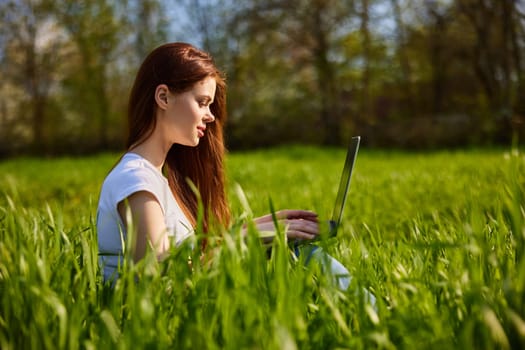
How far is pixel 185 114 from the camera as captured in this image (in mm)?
2135

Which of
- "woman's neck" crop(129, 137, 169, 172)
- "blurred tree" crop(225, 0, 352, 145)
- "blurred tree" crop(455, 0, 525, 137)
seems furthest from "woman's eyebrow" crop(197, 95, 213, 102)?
"blurred tree" crop(225, 0, 352, 145)

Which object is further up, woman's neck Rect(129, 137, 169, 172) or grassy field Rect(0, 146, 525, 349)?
woman's neck Rect(129, 137, 169, 172)

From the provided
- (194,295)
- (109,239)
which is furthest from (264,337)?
(109,239)

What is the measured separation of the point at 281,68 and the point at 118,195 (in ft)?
47.8

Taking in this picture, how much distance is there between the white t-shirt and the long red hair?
0.48ft

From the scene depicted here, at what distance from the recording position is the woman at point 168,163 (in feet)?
5.91

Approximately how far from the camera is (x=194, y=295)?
1446 mm

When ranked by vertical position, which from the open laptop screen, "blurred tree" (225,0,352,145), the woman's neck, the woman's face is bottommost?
the open laptop screen

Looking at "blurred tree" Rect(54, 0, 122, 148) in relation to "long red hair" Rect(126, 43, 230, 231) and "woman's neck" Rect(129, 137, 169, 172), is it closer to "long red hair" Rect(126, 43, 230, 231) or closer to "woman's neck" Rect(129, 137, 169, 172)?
"long red hair" Rect(126, 43, 230, 231)

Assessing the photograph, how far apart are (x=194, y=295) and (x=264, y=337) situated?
0.85 ft

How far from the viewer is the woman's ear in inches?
82.8

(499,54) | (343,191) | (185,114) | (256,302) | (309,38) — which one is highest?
(309,38)

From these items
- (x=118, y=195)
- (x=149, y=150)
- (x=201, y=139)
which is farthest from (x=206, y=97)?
(x=118, y=195)

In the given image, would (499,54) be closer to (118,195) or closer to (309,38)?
(309,38)
